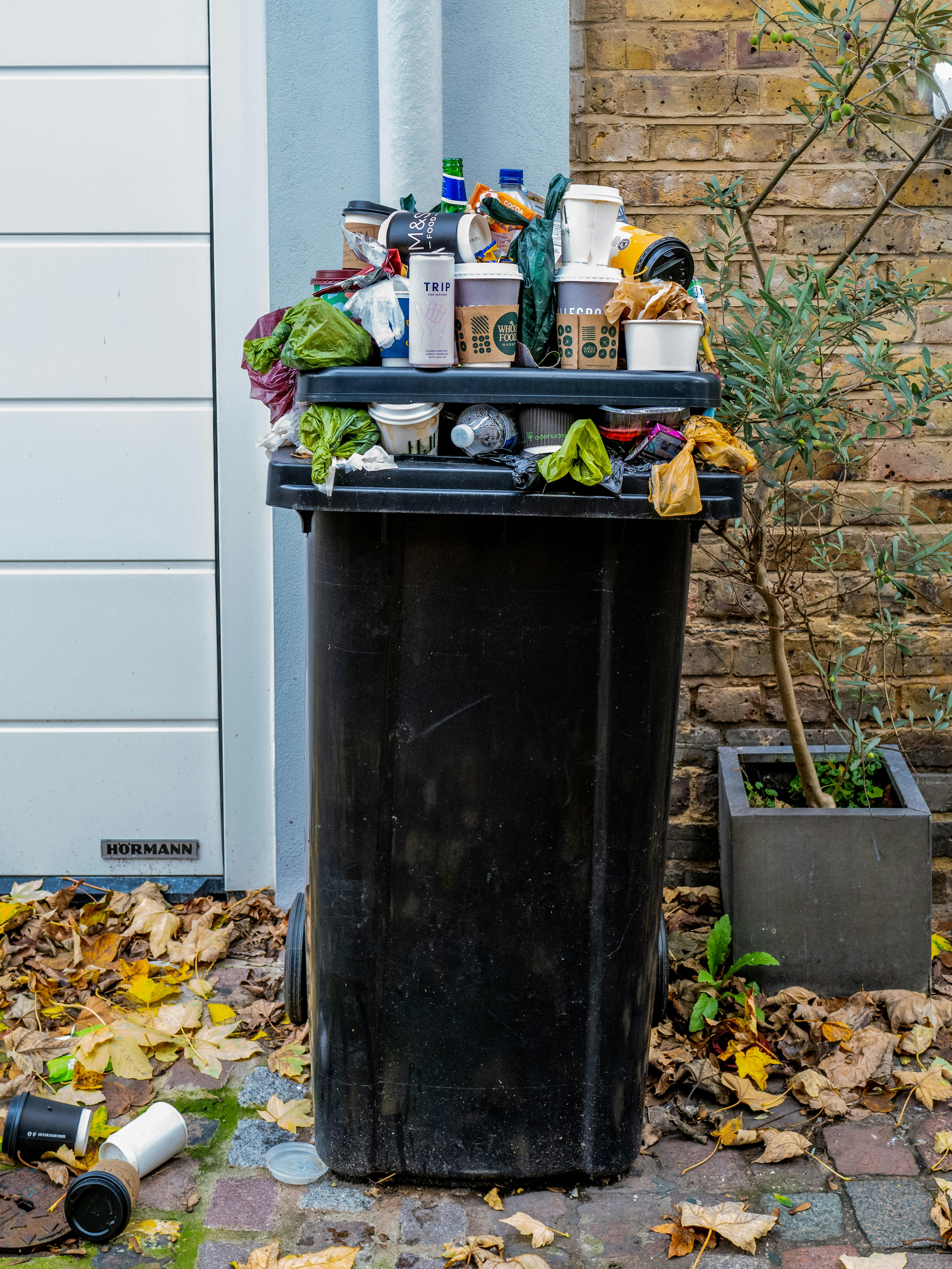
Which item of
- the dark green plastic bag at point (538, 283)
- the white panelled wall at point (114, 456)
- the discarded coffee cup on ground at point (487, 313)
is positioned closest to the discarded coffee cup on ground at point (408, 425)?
the discarded coffee cup on ground at point (487, 313)

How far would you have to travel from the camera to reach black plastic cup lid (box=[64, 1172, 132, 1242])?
6.49 feet

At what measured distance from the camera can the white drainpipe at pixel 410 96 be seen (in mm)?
2701

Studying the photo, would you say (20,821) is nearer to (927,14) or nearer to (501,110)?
(501,110)

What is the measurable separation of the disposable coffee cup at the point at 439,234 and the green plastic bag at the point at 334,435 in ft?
0.71

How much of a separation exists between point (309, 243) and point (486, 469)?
1392mm

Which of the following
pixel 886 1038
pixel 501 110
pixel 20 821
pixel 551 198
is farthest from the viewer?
pixel 20 821

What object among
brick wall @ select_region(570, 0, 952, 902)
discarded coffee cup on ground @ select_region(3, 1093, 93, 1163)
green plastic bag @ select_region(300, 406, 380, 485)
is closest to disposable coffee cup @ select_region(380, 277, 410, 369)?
green plastic bag @ select_region(300, 406, 380, 485)

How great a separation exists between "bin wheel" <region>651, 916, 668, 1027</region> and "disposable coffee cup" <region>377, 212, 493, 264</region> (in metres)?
1.38

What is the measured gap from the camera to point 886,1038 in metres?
2.54

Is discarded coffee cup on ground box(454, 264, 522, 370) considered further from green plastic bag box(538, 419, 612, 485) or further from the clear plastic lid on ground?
the clear plastic lid on ground

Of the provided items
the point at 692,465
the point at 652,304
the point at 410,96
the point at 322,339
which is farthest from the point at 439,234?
the point at 410,96

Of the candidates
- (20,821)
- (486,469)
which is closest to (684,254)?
(486,469)

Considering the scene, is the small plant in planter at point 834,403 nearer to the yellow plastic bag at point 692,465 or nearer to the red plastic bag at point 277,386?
the yellow plastic bag at point 692,465

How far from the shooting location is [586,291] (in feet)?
6.30
